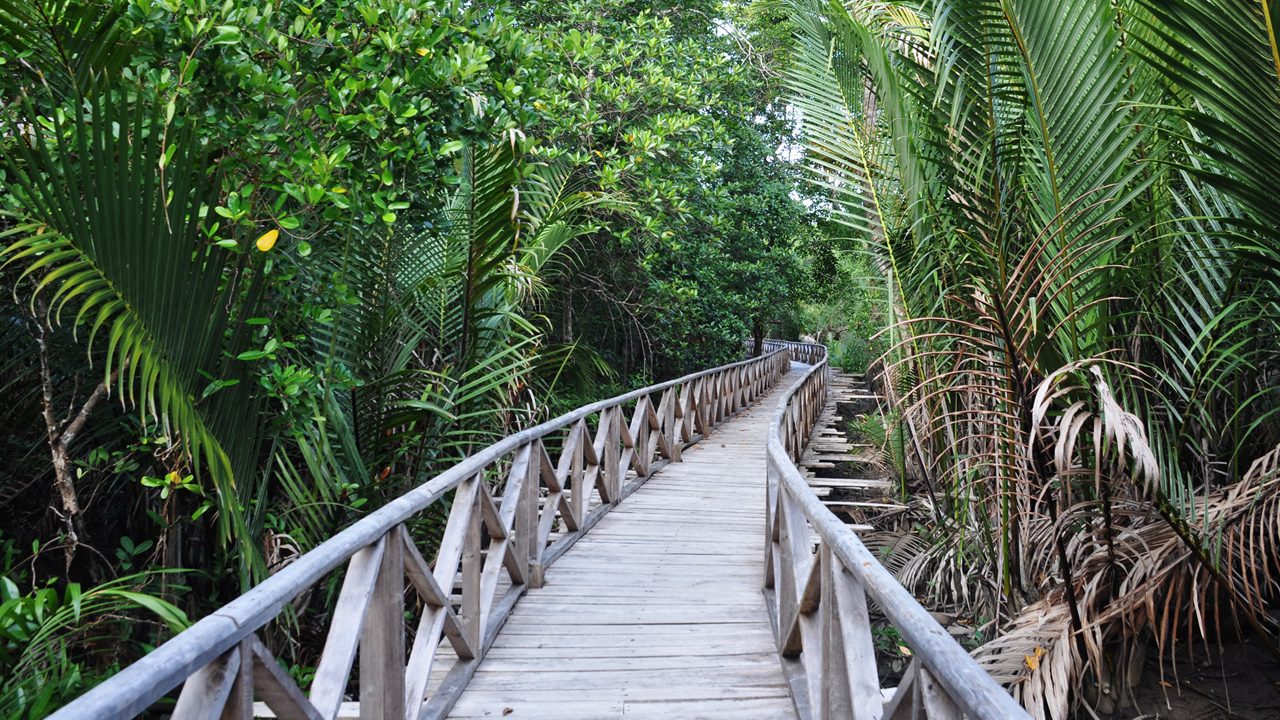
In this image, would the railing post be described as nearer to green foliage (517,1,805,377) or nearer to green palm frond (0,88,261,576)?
green palm frond (0,88,261,576)

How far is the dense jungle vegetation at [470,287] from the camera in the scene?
244 cm

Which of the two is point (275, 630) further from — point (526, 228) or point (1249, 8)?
point (1249, 8)

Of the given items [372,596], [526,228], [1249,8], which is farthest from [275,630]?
[1249,8]

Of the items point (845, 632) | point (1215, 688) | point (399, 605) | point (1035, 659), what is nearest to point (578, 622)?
point (399, 605)

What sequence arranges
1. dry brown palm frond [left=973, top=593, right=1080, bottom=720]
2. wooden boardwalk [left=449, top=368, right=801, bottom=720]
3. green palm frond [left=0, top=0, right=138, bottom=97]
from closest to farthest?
green palm frond [left=0, top=0, right=138, bottom=97] → dry brown palm frond [left=973, top=593, right=1080, bottom=720] → wooden boardwalk [left=449, top=368, right=801, bottom=720]

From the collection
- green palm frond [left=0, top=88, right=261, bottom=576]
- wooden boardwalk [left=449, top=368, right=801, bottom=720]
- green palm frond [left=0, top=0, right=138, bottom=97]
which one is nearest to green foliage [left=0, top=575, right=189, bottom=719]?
green palm frond [left=0, top=88, right=261, bottom=576]

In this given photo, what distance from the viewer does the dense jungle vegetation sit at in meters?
2.44

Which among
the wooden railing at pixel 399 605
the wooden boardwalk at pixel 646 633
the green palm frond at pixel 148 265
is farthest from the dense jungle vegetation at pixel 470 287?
the wooden boardwalk at pixel 646 633

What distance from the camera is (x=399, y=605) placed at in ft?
8.09

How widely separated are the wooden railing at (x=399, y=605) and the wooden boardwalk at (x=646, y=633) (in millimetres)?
162

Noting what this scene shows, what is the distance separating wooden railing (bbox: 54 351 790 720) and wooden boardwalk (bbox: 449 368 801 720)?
0.16 metres

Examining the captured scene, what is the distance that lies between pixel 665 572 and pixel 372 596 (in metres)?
2.78

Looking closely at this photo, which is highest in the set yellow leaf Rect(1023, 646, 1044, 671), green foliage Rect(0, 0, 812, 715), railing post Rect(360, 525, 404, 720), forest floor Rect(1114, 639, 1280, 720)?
green foliage Rect(0, 0, 812, 715)

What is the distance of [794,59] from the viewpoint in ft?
15.7
